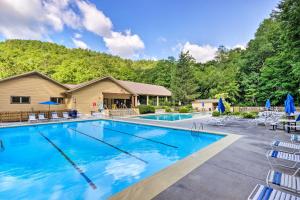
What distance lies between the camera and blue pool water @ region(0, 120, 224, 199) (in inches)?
183

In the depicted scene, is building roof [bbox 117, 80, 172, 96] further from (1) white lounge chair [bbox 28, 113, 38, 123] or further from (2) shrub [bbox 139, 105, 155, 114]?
(1) white lounge chair [bbox 28, 113, 38, 123]

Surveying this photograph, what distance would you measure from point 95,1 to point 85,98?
36.8 ft

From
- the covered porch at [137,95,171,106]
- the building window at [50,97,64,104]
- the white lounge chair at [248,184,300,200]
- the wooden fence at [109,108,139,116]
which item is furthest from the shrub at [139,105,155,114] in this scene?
the white lounge chair at [248,184,300,200]

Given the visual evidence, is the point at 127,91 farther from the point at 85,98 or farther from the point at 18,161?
the point at 18,161

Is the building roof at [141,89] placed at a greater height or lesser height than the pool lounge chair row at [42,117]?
greater

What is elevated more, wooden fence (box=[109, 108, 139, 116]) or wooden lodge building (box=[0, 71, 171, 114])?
wooden lodge building (box=[0, 71, 171, 114])

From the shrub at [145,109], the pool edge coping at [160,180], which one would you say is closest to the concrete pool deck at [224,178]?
the pool edge coping at [160,180]

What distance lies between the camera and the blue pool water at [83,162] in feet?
15.3

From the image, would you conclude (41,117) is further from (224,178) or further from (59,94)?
(224,178)

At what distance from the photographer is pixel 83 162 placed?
669 centimetres

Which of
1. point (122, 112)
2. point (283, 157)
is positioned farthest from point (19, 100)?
point (283, 157)

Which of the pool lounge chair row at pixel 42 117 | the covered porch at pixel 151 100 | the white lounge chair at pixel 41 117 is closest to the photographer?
the pool lounge chair row at pixel 42 117

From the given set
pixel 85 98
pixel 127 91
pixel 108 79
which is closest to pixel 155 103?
pixel 127 91

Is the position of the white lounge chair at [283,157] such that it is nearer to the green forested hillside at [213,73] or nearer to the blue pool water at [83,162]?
the blue pool water at [83,162]
